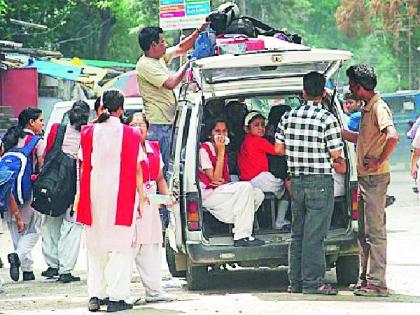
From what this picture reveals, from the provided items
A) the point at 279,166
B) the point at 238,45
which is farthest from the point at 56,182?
the point at 238,45

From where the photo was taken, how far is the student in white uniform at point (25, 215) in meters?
13.5

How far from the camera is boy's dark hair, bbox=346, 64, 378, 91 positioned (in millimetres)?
10969

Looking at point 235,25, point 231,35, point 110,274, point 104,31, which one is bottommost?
point 110,274

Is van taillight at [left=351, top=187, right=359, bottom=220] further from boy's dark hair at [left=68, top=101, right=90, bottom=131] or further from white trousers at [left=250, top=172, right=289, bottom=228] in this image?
boy's dark hair at [left=68, top=101, right=90, bottom=131]

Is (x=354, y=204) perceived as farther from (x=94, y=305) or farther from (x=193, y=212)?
(x=94, y=305)

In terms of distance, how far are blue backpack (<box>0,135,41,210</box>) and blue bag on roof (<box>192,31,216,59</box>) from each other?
2.57 m

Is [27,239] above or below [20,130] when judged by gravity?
below

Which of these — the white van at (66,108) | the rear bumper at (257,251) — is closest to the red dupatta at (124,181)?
the rear bumper at (257,251)

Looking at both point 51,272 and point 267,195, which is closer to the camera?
point 267,195

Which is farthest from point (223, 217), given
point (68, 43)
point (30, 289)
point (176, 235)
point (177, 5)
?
point (68, 43)

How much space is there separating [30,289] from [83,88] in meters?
19.4

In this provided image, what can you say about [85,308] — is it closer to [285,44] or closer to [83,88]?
[285,44]

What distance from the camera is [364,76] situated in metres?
11.0

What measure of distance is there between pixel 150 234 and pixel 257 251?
3.84 feet
